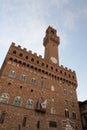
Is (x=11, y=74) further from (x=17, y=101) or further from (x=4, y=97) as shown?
(x=17, y=101)

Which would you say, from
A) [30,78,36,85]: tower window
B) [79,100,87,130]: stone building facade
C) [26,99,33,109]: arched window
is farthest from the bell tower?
[79,100,87,130]: stone building facade

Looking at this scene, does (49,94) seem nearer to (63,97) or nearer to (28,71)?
(63,97)

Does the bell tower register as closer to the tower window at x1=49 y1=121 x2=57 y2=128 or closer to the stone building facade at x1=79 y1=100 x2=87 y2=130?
the stone building facade at x1=79 y1=100 x2=87 y2=130

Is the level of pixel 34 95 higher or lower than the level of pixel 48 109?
higher

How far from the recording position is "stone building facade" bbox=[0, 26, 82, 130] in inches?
861

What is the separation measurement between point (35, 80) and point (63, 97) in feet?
27.4

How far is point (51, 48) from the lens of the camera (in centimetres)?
3803

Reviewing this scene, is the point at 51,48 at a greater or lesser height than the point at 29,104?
greater

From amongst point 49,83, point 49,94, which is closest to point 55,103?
point 49,94

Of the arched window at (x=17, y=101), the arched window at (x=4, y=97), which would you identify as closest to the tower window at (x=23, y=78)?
the arched window at (x=17, y=101)

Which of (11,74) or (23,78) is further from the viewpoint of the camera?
(23,78)

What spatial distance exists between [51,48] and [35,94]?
17.1 m

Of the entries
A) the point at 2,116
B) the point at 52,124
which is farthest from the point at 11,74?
the point at 52,124

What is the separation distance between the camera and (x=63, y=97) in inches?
1183
